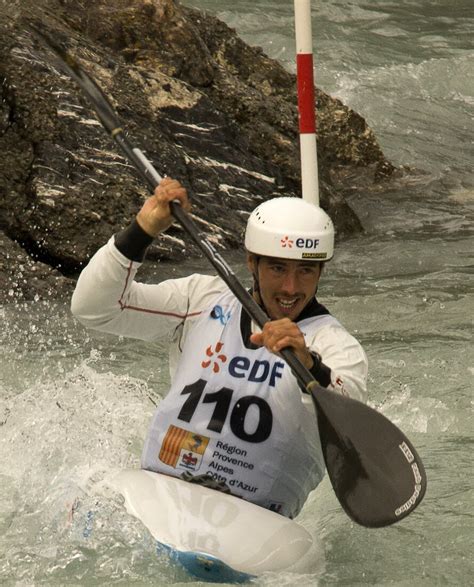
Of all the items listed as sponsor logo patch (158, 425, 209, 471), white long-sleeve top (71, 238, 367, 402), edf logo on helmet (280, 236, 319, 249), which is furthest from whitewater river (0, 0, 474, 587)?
edf logo on helmet (280, 236, 319, 249)

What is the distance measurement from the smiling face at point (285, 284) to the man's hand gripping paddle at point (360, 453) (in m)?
0.15

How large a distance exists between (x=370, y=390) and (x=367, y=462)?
2.75 meters

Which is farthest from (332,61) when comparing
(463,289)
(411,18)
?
(463,289)

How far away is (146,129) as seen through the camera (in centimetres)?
949

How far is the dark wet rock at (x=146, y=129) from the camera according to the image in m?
8.77

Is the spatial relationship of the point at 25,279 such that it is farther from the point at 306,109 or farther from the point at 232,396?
the point at 232,396

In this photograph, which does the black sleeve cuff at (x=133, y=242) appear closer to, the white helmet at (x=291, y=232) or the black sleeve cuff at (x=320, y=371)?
the white helmet at (x=291, y=232)

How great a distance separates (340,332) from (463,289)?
4.26 meters

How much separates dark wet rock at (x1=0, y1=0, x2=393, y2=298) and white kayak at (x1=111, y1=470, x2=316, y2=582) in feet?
12.6

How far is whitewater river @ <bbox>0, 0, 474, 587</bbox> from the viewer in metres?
4.75

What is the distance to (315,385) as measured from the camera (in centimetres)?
435

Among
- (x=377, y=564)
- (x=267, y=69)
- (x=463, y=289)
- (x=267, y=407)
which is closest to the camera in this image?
(x=267, y=407)

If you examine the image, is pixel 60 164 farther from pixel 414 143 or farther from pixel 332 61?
pixel 332 61

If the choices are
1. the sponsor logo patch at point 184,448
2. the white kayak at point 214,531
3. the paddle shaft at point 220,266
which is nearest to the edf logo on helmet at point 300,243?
the paddle shaft at point 220,266
